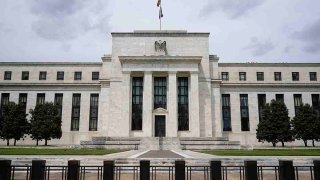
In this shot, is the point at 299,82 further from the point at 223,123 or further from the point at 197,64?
the point at 197,64

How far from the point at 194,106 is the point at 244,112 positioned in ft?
38.3

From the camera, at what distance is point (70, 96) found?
6228cm

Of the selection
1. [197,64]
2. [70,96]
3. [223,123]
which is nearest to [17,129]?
[70,96]

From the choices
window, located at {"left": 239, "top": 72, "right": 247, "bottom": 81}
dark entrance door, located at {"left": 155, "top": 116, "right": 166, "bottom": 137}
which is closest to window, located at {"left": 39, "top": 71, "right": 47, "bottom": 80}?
dark entrance door, located at {"left": 155, "top": 116, "right": 166, "bottom": 137}

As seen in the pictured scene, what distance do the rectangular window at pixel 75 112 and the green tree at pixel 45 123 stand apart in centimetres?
721

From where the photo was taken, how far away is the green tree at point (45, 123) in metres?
52.4

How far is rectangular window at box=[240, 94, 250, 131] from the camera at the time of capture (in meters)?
61.0

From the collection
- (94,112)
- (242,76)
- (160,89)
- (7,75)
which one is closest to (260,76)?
(242,76)

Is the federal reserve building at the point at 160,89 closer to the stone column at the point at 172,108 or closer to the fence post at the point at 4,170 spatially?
the stone column at the point at 172,108

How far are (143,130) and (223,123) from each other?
15.7 metres

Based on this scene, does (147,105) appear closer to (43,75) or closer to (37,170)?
(43,75)

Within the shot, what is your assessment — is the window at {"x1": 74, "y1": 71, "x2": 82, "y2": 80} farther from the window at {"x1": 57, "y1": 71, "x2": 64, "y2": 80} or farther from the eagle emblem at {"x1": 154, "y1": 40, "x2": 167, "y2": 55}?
the eagle emblem at {"x1": 154, "y1": 40, "x2": 167, "y2": 55}

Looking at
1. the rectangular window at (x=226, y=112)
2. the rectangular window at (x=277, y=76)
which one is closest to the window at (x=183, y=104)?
the rectangular window at (x=226, y=112)

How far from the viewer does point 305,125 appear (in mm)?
53375
